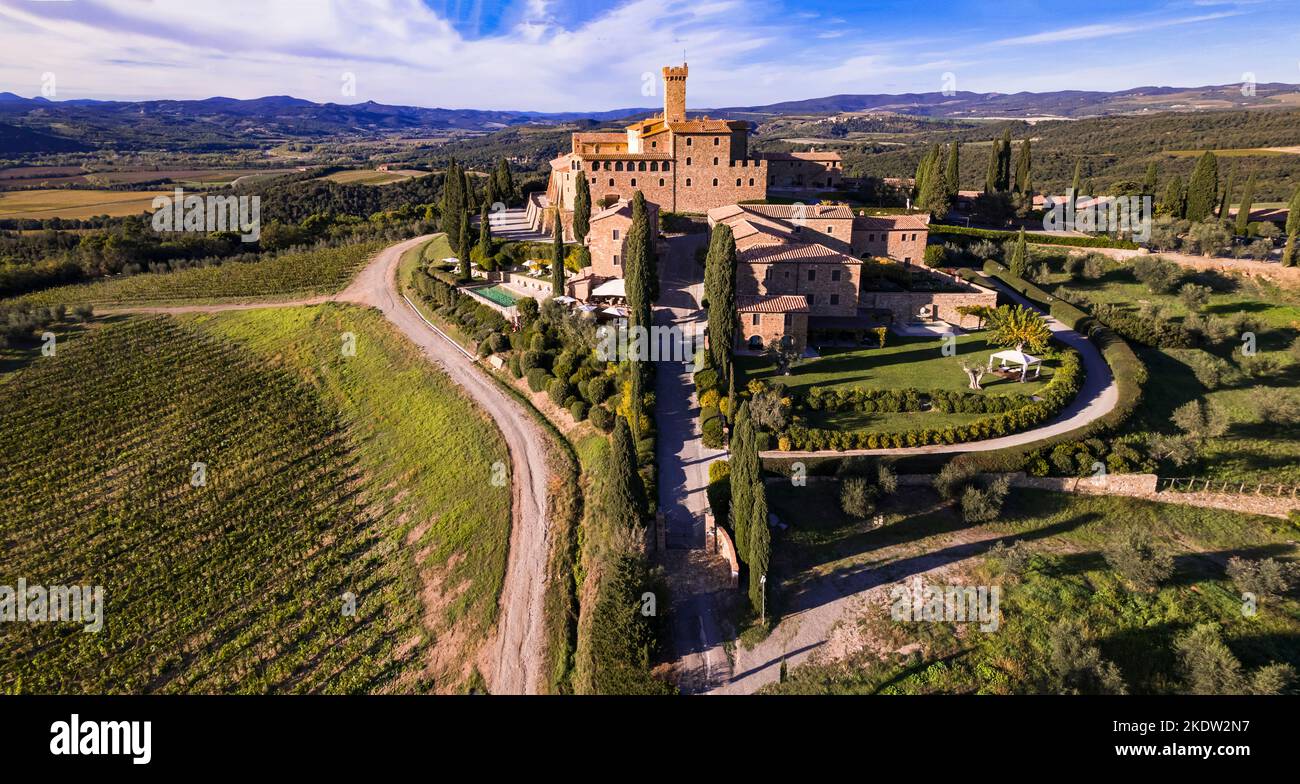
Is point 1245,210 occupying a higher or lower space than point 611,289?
higher

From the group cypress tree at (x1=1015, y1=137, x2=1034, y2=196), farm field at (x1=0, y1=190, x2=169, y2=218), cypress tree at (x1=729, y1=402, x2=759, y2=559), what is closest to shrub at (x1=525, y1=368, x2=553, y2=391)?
cypress tree at (x1=729, y1=402, x2=759, y2=559)

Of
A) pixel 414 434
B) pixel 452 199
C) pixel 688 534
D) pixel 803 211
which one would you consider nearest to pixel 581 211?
pixel 803 211

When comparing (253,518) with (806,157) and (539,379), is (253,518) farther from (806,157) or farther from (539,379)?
(806,157)

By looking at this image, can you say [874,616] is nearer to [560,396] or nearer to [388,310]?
[560,396]

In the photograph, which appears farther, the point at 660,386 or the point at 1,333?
the point at 1,333

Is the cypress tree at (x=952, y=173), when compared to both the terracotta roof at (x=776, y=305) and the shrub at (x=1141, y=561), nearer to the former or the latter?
the terracotta roof at (x=776, y=305)

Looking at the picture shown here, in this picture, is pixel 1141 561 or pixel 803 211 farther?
pixel 803 211
